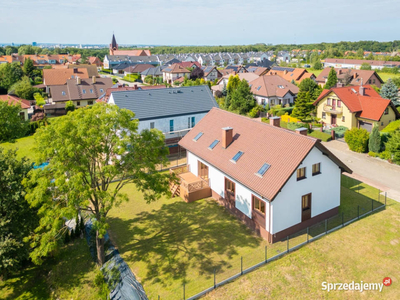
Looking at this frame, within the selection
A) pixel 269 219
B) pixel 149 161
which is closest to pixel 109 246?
pixel 149 161

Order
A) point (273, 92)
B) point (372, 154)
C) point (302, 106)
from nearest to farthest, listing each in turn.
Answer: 1. point (372, 154)
2. point (302, 106)
3. point (273, 92)

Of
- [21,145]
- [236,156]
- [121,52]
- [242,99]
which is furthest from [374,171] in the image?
[121,52]

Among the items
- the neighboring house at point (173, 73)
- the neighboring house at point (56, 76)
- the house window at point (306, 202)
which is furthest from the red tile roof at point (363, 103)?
the neighboring house at point (56, 76)

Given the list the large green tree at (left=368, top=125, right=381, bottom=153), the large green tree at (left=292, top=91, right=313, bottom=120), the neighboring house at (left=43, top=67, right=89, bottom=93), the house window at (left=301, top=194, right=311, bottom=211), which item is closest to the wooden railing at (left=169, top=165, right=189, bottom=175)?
the house window at (left=301, top=194, right=311, bottom=211)

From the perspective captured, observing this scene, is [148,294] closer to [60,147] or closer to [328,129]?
[60,147]

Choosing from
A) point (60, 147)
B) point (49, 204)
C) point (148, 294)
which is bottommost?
point (148, 294)

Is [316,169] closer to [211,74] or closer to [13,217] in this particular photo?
[13,217]
